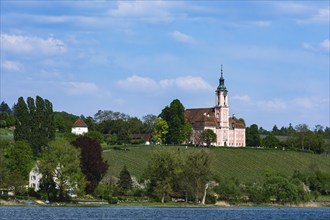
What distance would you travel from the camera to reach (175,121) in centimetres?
17038

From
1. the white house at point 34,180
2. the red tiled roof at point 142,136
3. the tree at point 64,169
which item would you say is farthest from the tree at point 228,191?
the red tiled roof at point 142,136

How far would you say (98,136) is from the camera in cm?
16488

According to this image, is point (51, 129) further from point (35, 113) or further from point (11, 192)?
point (11, 192)

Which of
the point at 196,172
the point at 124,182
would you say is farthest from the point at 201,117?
the point at 196,172

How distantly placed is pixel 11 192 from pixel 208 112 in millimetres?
101100

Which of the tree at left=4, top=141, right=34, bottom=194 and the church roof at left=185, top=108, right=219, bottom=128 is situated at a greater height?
the church roof at left=185, top=108, right=219, bottom=128

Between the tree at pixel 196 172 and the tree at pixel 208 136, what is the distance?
244ft

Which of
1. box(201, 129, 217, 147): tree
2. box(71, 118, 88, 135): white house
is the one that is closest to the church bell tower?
box(201, 129, 217, 147): tree

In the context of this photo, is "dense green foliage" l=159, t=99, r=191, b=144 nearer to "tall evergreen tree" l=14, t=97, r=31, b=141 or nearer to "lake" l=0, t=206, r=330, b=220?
"tall evergreen tree" l=14, t=97, r=31, b=141

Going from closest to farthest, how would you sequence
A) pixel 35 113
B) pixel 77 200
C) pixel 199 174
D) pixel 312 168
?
pixel 77 200, pixel 199 174, pixel 35 113, pixel 312 168

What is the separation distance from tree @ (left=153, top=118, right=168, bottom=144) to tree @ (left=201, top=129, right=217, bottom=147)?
10293mm

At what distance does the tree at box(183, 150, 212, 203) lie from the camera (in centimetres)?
10012

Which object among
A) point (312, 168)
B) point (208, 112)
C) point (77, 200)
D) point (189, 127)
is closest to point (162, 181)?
point (77, 200)

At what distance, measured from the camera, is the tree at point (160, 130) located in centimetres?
17162
